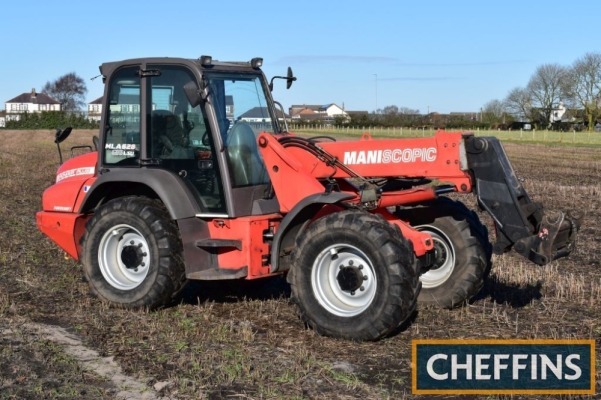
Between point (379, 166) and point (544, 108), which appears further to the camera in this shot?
point (544, 108)

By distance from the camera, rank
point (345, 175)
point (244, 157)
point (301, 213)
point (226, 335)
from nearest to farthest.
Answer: point (226, 335) → point (301, 213) → point (345, 175) → point (244, 157)

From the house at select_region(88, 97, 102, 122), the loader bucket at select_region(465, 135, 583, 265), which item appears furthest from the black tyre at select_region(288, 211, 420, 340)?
the house at select_region(88, 97, 102, 122)

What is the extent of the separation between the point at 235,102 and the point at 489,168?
2.44 metres

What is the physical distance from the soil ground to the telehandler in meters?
0.32

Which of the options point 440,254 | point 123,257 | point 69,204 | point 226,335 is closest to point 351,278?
point 226,335

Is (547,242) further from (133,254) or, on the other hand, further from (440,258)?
(133,254)

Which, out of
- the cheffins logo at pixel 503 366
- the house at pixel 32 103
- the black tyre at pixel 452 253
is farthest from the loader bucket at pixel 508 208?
the house at pixel 32 103

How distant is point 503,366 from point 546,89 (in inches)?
3669

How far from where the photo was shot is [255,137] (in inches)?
309

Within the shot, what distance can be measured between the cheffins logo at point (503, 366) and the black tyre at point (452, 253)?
1.11 meters

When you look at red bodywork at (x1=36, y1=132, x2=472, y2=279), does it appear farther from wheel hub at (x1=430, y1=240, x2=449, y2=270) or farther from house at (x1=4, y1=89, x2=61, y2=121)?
house at (x1=4, y1=89, x2=61, y2=121)

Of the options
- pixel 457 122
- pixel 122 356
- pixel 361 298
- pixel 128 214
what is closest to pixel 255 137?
pixel 128 214

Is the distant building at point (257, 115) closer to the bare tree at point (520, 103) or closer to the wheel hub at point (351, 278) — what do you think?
the wheel hub at point (351, 278)

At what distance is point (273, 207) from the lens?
7734mm
